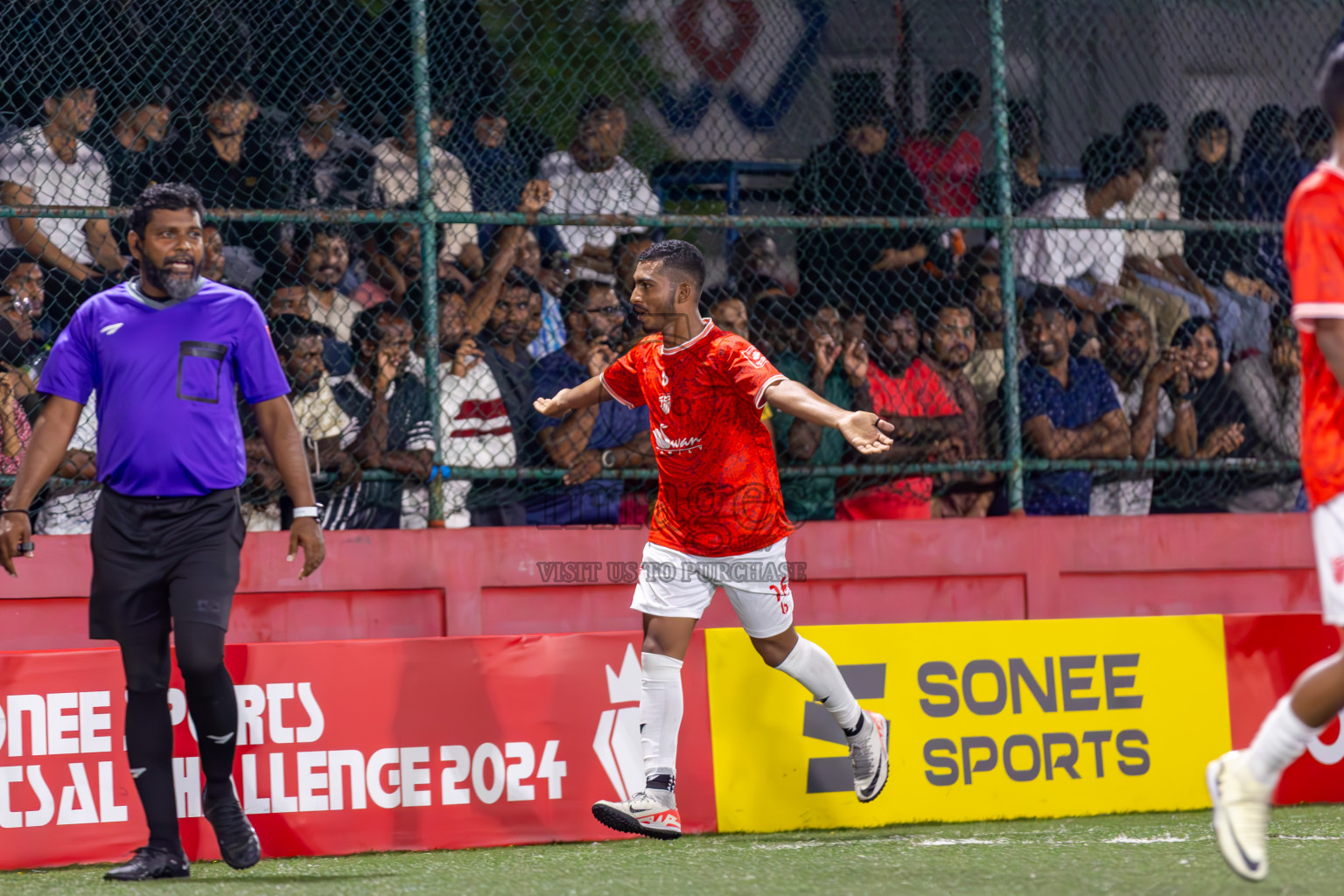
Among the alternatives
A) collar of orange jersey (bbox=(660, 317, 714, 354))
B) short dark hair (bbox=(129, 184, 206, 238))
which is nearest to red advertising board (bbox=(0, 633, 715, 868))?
collar of orange jersey (bbox=(660, 317, 714, 354))

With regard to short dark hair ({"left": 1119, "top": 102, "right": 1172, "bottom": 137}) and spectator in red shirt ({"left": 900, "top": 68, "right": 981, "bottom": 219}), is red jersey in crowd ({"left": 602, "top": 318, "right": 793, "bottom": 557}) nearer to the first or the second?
spectator in red shirt ({"left": 900, "top": 68, "right": 981, "bottom": 219})

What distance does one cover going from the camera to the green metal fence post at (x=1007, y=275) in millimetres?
7547

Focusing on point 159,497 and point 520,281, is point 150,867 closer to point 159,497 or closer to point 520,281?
point 159,497

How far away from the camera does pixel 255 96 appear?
694cm

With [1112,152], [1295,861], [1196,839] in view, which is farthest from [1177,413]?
[1295,861]

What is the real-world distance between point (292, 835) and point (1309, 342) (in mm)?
3668

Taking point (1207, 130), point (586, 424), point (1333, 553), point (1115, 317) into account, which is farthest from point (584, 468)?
point (1207, 130)

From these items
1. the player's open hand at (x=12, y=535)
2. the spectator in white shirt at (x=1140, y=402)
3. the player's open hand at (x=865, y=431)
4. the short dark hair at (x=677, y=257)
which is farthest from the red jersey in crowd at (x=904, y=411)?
the player's open hand at (x=12, y=535)

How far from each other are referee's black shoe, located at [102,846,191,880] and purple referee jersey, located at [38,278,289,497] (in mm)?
1043

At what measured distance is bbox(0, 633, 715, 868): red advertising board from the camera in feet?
17.6

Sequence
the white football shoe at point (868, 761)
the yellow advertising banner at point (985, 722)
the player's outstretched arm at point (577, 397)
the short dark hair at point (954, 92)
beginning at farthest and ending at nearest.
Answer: the short dark hair at point (954, 92)
the yellow advertising banner at point (985, 722)
the player's outstretched arm at point (577, 397)
the white football shoe at point (868, 761)

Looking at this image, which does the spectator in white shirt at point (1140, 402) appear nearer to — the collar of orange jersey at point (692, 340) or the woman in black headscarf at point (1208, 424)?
the woman in black headscarf at point (1208, 424)

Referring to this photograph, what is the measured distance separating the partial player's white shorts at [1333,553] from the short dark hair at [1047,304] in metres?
4.51

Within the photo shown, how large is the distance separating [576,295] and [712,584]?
Answer: 7.45ft
